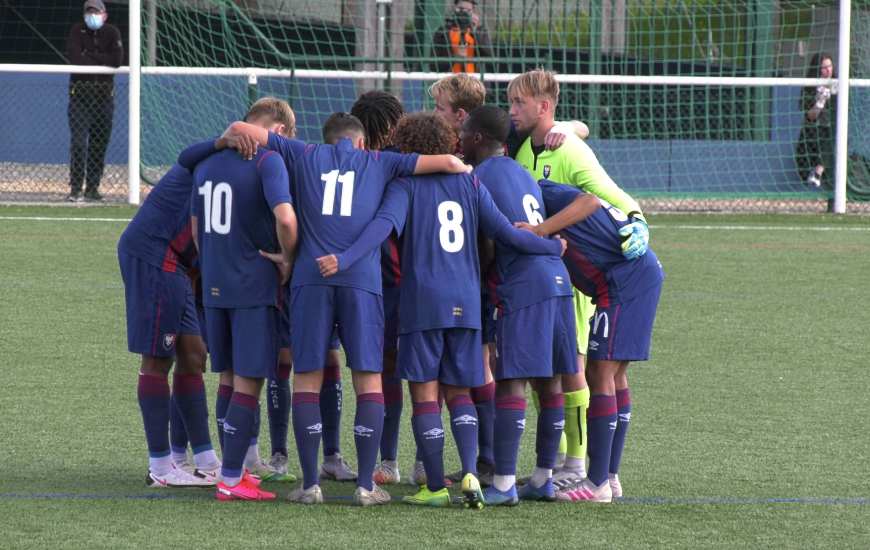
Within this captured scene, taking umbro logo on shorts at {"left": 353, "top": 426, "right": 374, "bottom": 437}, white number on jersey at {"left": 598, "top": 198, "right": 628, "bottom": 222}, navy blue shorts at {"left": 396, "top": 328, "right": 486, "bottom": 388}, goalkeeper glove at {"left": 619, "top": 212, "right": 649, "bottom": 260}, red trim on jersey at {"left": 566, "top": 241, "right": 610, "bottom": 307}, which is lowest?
umbro logo on shorts at {"left": 353, "top": 426, "right": 374, "bottom": 437}

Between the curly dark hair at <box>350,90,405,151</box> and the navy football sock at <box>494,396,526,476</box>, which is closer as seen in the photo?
the navy football sock at <box>494,396,526,476</box>

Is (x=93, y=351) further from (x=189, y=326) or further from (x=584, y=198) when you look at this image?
(x=584, y=198)

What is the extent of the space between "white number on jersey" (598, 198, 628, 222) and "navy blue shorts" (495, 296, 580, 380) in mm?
373

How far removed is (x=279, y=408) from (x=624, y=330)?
4.28 ft

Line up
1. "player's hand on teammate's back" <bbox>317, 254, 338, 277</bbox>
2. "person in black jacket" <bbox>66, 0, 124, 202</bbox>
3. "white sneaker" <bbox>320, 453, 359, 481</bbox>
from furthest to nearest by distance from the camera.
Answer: "person in black jacket" <bbox>66, 0, 124, 202</bbox> < "white sneaker" <bbox>320, 453, 359, 481</bbox> < "player's hand on teammate's back" <bbox>317, 254, 338, 277</bbox>

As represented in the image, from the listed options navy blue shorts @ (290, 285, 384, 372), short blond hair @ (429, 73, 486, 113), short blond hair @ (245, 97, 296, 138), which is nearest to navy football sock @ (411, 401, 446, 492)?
navy blue shorts @ (290, 285, 384, 372)

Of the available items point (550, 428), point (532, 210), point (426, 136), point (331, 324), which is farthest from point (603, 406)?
point (426, 136)

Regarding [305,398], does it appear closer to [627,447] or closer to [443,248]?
[443,248]

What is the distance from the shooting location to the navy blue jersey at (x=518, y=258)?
4004mm

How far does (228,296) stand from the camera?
13.0ft

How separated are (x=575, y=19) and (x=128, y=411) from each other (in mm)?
10947

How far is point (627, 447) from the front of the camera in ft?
15.7

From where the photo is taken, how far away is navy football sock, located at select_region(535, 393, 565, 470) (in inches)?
161

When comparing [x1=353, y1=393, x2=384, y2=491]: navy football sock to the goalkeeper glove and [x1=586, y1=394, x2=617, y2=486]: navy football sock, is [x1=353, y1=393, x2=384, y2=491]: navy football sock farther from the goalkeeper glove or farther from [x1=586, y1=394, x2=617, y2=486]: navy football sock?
the goalkeeper glove
